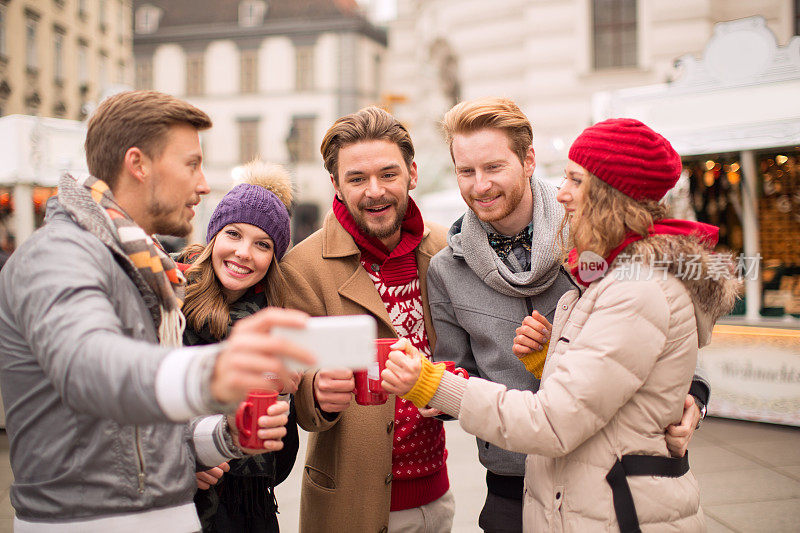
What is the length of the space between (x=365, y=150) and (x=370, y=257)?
0.46 m

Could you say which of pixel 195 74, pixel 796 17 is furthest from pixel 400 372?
pixel 195 74

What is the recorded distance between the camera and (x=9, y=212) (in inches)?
357

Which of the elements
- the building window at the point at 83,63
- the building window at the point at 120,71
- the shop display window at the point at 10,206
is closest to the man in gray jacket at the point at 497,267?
the shop display window at the point at 10,206

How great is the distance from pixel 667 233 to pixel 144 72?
149ft

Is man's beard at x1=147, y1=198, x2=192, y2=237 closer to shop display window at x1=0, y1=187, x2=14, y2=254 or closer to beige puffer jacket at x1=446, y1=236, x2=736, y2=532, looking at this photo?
beige puffer jacket at x1=446, y1=236, x2=736, y2=532

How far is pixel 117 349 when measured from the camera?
130 cm

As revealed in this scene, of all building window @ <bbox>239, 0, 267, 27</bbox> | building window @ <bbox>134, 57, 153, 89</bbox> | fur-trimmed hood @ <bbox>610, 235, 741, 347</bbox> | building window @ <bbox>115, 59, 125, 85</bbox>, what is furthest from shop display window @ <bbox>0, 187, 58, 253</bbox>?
building window @ <bbox>134, 57, 153, 89</bbox>

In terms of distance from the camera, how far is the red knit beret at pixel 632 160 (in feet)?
6.54

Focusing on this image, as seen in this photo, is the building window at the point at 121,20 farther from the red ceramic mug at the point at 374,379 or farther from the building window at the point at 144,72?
the red ceramic mug at the point at 374,379

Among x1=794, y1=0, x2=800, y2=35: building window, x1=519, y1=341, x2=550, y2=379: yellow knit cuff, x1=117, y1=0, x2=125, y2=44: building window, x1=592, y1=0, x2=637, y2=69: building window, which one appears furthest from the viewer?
x1=117, y1=0, x2=125, y2=44: building window

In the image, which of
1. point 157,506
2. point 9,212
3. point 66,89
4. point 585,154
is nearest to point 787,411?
point 585,154

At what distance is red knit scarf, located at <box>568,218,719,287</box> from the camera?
78.5 inches

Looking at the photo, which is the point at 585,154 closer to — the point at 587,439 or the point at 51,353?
the point at 587,439

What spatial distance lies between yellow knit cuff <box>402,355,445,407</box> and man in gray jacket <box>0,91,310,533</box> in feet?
1.44
